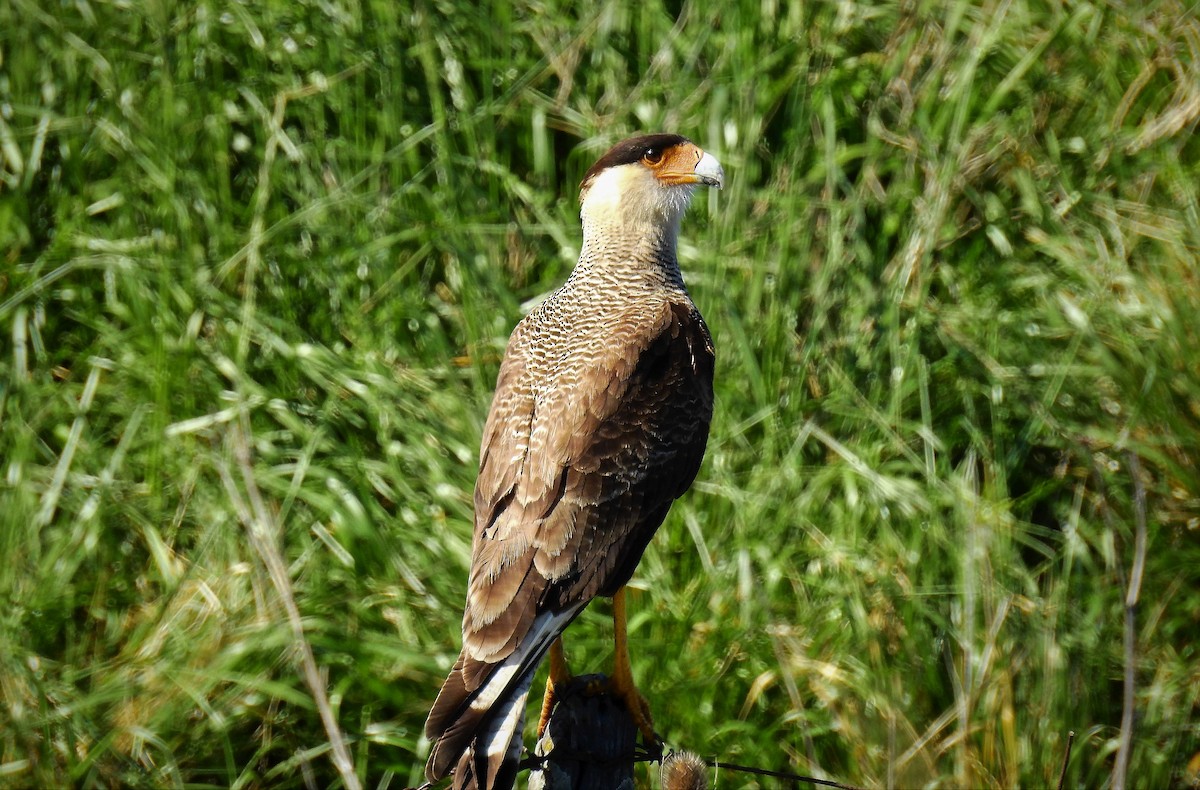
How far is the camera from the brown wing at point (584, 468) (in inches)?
102

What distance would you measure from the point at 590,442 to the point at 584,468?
0.07 m

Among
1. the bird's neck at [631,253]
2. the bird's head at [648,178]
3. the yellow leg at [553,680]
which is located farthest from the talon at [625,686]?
the bird's head at [648,178]

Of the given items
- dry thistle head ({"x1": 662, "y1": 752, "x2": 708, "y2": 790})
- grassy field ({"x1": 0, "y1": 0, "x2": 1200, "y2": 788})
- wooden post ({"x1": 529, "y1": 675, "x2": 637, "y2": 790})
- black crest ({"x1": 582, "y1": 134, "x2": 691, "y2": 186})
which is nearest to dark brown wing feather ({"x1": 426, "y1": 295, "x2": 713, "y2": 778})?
wooden post ({"x1": 529, "y1": 675, "x2": 637, "y2": 790})

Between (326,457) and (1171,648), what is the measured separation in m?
2.66

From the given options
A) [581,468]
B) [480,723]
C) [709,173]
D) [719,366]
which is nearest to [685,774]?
[480,723]

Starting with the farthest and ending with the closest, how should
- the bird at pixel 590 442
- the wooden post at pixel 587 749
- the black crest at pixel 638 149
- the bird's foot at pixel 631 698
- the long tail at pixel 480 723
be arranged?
the black crest at pixel 638 149 → the bird's foot at pixel 631 698 → the bird at pixel 590 442 → the wooden post at pixel 587 749 → the long tail at pixel 480 723

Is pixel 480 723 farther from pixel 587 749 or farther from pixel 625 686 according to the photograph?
pixel 625 686

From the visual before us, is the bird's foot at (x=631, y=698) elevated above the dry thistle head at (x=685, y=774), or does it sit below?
below

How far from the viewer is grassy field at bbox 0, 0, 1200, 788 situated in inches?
148

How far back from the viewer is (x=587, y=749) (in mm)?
2248

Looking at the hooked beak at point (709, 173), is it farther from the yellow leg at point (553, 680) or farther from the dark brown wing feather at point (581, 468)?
the yellow leg at point (553, 680)

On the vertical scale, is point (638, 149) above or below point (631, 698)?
above

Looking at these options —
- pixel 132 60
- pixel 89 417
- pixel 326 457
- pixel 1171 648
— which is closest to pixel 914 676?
pixel 1171 648

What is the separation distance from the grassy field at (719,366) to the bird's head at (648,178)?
3.16ft
